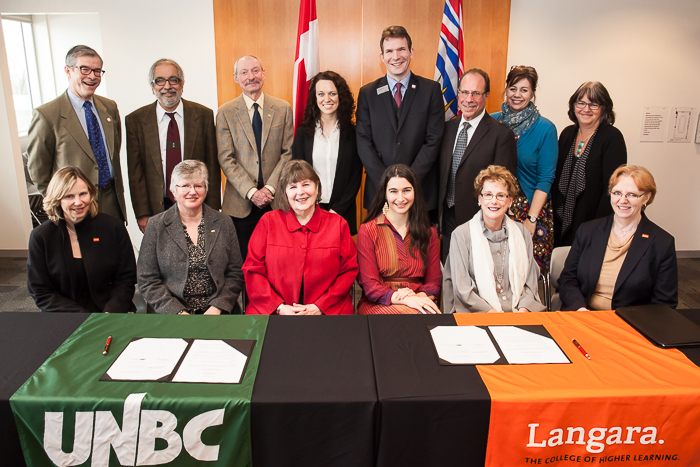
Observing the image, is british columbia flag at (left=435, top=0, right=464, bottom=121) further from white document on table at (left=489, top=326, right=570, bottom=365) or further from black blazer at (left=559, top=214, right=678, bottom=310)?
white document on table at (left=489, top=326, right=570, bottom=365)

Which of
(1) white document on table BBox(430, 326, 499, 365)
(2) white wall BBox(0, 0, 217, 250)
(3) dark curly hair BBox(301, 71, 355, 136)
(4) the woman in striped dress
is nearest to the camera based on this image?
(1) white document on table BBox(430, 326, 499, 365)

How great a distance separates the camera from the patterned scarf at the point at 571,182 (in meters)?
3.46

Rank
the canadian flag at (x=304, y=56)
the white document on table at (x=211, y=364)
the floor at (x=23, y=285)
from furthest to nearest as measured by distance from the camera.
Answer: the canadian flag at (x=304, y=56) < the floor at (x=23, y=285) < the white document on table at (x=211, y=364)

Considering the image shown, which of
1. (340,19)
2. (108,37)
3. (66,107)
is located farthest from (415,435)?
(108,37)

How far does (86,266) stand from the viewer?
8.50ft

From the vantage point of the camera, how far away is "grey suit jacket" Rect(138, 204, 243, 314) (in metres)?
2.64

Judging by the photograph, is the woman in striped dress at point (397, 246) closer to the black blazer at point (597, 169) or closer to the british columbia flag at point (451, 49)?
the black blazer at point (597, 169)

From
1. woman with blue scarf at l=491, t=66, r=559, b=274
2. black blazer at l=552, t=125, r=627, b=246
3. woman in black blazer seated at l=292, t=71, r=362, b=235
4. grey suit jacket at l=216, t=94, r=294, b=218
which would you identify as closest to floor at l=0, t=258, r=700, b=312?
woman in black blazer seated at l=292, t=71, r=362, b=235

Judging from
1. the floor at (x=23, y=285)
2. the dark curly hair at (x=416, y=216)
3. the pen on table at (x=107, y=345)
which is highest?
the dark curly hair at (x=416, y=216)

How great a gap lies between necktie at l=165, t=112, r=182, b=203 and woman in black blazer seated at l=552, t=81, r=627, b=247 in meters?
2.78

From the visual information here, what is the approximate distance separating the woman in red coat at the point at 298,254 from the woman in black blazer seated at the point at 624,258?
1285 mm

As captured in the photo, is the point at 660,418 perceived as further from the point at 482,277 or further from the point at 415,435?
the point at 482,277

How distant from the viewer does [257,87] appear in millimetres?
3420

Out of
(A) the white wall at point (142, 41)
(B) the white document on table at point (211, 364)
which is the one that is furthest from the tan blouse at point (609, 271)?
(A) the white wall at point (142, 41)
